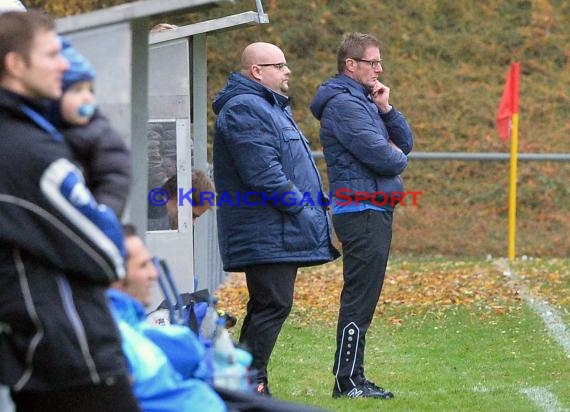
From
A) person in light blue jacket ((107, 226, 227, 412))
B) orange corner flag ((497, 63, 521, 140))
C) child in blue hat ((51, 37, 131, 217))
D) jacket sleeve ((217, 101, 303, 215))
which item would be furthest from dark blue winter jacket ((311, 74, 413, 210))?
orange corner flag ((497, 63, 521, 140))

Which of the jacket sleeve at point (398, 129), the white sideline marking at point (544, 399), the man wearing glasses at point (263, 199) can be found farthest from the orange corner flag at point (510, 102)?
the man wearing glasses at point (263, 199)

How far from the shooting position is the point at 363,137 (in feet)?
24.5

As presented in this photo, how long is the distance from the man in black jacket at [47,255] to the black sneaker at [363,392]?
13.8ft

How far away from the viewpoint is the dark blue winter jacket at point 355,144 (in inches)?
294


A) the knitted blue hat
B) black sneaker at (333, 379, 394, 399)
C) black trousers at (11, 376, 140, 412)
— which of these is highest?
the knitted blue hat

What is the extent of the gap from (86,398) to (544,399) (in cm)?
466

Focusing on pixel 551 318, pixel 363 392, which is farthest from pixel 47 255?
pixel 551 318

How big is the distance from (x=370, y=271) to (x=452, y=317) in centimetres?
394

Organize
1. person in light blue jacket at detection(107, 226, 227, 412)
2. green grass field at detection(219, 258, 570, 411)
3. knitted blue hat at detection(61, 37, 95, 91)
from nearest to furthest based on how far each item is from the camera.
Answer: knitted blue hat at detection(61, 37, 95, 91) < person in light blue jacket at detection(107, 226, 227, 412) < green grass field at detection(219, 258, 570, 411)

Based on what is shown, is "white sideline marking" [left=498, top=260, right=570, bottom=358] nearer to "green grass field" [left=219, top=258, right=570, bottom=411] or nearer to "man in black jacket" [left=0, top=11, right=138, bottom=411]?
"green grass field" [left=219, top=258, right=570, bottom=411]

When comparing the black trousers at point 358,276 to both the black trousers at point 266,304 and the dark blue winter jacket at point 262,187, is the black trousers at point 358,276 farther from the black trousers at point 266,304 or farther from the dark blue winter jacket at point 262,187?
the black trousers at point 266,304

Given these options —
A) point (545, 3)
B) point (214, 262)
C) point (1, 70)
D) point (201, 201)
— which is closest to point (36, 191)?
point (1, 70)

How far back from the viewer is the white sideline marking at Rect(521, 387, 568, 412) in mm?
7281

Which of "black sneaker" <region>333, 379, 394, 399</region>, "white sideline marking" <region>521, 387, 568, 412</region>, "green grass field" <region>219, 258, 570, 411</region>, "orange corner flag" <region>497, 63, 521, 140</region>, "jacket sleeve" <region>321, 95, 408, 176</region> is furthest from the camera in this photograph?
"orange corner flag" <region>497, 63, 521, 140</region>
